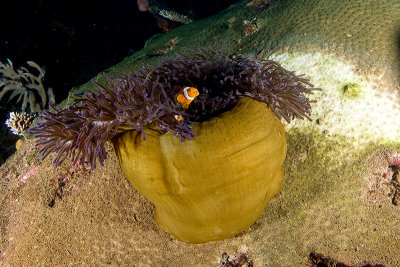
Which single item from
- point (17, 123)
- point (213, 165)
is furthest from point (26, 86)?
point (213, 165)

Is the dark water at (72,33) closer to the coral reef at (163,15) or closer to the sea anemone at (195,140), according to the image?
the coral reef at (163,15)

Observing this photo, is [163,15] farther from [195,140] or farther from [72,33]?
[195,140]

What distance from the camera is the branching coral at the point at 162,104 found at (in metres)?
1.85

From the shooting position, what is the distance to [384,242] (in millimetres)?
2719

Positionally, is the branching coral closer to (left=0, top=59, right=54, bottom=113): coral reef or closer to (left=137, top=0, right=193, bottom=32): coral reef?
(left=0, top=59, right=54, bottom=113): coral reef

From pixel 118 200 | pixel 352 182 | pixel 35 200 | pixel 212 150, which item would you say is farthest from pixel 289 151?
pixel 35 200

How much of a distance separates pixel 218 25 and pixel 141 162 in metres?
2.57

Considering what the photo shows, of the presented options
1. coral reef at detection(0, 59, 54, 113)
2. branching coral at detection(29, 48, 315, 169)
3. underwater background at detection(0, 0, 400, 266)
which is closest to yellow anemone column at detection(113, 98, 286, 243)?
branching coral at detection(29, 48, 315, 169)

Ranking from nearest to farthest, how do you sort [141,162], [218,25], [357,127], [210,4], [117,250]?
[141,162]
[357,127]
[117,250]
[218,25]
[210,4]

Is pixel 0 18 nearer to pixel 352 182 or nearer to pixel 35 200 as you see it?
pixel 35 200

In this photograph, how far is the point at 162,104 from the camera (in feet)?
6.40

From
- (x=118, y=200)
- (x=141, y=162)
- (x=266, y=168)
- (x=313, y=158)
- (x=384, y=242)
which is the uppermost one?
(x=141, y=162)

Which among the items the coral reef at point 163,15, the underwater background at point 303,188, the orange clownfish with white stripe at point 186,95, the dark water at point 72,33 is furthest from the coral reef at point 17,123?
the coral reef at point 163,15

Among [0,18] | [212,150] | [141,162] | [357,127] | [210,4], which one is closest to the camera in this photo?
[212,150]
